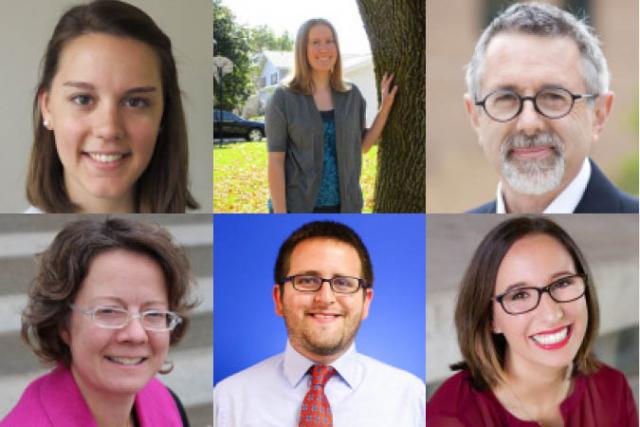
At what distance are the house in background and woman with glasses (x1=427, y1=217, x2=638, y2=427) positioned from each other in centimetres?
87

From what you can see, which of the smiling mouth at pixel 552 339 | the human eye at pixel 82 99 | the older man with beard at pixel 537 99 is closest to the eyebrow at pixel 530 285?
the smiling mouth at pixel 552 339

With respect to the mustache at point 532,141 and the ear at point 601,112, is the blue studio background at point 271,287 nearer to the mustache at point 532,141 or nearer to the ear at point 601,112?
the mustache at point 532,141

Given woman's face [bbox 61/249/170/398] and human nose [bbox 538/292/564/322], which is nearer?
woman's face [bbox 61/249/170/398]

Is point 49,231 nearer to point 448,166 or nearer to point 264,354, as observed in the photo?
point 264,354

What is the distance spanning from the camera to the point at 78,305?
3.41 meters

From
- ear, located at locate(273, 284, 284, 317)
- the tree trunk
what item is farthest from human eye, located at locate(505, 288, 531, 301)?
ear, located at locate(273, 284, 284, 317)

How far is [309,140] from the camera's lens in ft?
11.6

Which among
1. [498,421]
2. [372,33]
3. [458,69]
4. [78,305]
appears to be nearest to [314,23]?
[372,33]

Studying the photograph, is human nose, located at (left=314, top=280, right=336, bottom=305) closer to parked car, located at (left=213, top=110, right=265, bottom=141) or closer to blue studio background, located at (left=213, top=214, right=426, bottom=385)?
blue studio background, located at (left=213, top=214, right=426, bottom=385)

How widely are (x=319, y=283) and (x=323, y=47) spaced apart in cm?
98

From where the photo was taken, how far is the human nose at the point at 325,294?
11.7 ft

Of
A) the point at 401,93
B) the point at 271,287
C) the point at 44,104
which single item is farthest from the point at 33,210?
the point at 401,93

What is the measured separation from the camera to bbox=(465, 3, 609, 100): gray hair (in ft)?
11.8

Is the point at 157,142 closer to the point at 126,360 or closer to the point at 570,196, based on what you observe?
the point at 126,360
